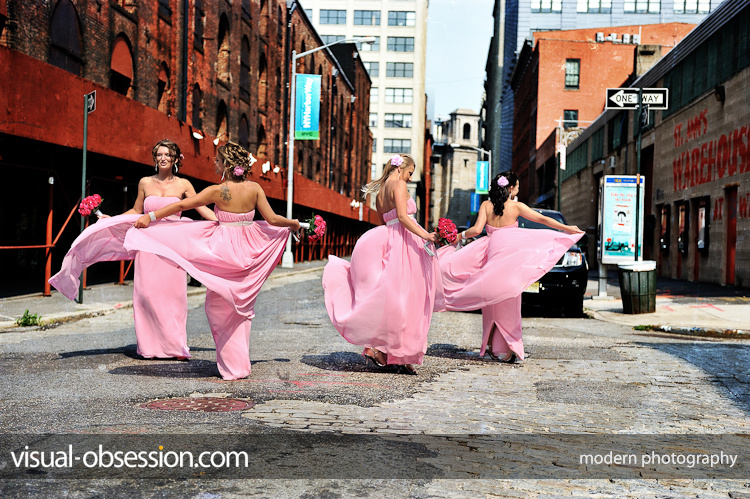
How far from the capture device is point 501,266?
8.40 metres

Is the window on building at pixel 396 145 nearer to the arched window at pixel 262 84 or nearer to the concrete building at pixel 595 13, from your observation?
the concrete building at pixel 595 13

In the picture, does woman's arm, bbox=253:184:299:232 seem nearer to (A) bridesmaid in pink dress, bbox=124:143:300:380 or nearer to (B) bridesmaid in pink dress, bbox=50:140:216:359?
(A) bridesmaid in pink dress, bbox=124:143:300:380

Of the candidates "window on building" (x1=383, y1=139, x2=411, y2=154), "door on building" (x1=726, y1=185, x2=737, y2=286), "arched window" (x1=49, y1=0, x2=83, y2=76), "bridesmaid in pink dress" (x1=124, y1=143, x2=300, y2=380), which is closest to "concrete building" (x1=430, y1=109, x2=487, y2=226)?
"window on building" (x1=383, y1=139, x2=411, y2=154)

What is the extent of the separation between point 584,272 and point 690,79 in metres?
16.0

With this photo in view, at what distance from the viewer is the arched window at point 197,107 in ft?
97.3

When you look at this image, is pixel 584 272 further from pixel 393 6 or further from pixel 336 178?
pixel 393 6

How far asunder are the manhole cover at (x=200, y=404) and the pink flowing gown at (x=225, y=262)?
1.07 metres

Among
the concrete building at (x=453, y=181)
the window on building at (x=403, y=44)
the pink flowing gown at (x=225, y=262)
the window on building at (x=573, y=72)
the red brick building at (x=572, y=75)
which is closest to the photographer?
the pink flowing gown at (x=225, y=262)

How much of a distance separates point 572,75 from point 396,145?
4667 centimetres

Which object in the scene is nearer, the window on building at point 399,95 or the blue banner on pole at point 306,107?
the blue banner on pole at point 306,107

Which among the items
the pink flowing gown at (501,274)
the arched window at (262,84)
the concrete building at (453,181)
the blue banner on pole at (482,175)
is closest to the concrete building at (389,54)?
the blue banner on pole at (482,175)

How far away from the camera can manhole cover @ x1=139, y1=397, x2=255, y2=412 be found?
5371 mm

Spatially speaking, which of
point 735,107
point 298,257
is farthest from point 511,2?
point 735,107

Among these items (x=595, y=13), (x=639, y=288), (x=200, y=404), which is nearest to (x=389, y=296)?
(x=200, y=404)
